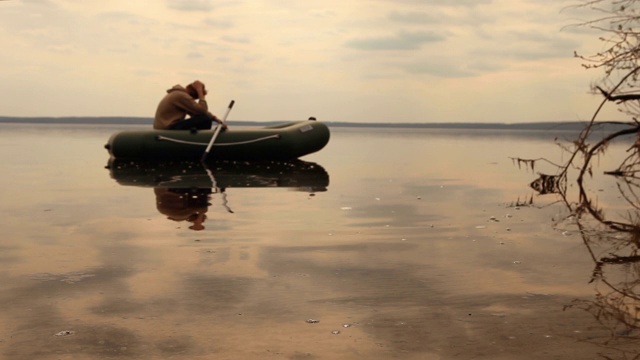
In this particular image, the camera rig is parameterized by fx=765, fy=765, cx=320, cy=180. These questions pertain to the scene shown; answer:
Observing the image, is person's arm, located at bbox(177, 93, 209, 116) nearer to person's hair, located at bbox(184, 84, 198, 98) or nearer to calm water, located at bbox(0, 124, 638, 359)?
person's hair, located at bbox(184, 84, 198, 98)

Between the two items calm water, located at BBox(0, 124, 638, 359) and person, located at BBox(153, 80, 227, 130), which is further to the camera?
person, located at BBox(153, 80, 227, 130)

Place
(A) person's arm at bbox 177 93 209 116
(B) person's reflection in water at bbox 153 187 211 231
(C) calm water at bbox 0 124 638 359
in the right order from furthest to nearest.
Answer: (A) person's arm at bbox 177 93 209 116
(B) person's reflection in water at bbox 153 187 211 231
(C) calm water at bbox 0 124 638 359

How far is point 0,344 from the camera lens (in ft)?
13.1

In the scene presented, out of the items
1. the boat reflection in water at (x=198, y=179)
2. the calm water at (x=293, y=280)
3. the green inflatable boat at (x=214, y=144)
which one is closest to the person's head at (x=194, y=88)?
the green inflatable boat at (x=214, y=144)

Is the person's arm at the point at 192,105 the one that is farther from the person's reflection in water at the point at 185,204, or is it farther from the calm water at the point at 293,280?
the calm water at the point at 293,280

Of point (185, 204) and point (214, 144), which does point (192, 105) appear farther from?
point (185, 204)

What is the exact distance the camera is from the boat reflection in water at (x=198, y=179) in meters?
10.3

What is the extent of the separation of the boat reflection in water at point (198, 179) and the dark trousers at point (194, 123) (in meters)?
0.92

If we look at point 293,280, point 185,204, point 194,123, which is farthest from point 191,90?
point 293,280

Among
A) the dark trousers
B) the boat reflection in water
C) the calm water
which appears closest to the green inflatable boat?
the dark trousers

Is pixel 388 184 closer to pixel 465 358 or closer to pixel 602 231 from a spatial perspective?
pixel 602 231

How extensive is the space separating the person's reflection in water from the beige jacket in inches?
227

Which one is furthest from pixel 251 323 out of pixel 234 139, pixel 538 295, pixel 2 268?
pixel 234 139

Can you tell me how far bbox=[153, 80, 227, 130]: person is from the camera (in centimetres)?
1831
